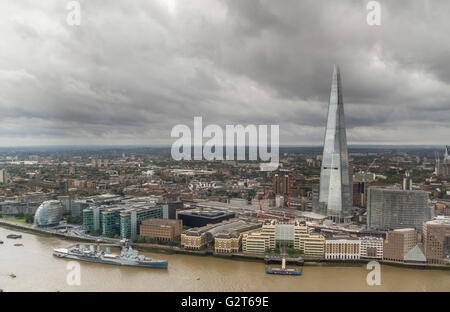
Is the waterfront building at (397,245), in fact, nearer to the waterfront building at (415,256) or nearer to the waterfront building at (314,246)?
the waterfront building at (415,256)

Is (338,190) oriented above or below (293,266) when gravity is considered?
above

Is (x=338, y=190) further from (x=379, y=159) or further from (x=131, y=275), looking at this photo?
(x=131, y=275)

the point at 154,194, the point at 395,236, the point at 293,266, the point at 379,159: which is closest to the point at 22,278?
the point at 293,266

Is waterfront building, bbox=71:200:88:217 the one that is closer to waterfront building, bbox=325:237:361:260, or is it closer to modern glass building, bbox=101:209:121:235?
modern glass building, bbox=101:209:121:235

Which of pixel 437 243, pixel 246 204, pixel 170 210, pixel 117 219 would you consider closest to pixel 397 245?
pixel 437 243

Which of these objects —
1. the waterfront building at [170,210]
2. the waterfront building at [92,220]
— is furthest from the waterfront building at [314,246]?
the waterfront building at [92,220]

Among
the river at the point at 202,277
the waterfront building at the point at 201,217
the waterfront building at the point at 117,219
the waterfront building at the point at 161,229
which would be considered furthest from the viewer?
the waterfront building at the point at 201,217
